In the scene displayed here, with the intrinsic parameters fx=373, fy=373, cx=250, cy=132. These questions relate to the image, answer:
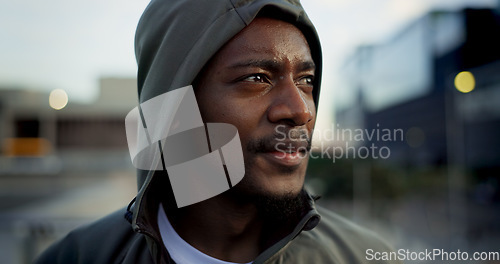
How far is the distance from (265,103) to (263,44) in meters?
0.21

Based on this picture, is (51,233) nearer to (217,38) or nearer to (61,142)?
(217,38)

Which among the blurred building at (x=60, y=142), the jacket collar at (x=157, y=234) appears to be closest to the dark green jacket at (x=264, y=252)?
the jacket collar at (x=157, y=234)

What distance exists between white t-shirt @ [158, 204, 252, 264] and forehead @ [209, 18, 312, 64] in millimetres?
751

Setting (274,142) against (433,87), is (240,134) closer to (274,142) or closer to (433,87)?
(274,142)

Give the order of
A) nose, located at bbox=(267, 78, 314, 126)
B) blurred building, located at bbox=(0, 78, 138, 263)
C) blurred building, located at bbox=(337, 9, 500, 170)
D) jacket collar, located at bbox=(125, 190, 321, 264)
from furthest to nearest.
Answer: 1. blurred building, located at bbox=(0, 78, 138, 263)
2. blurred building, located at bbox=(337, 9, 500, 170)
3. jacket collar, located at bbox=(125, 190, 321, 264)
4. nose, located at bbox=(267, 78, 314, 126)

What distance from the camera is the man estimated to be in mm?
1300

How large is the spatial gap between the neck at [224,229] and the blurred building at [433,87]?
72 centimetres

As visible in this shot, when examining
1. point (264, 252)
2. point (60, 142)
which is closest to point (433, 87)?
point (264, 252)

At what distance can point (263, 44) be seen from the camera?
1318 millimetres


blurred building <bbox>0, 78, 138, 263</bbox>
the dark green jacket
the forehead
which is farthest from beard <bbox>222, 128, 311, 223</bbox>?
blurred building <bbox>0, 78, 138, 263</bbox>

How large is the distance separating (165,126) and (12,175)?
2095 centimetres

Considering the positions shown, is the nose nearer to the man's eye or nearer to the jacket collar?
the man's eye

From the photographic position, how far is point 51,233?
13.7 feet

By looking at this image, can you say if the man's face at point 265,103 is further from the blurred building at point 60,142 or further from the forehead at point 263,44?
the blurred building at point 60,142
